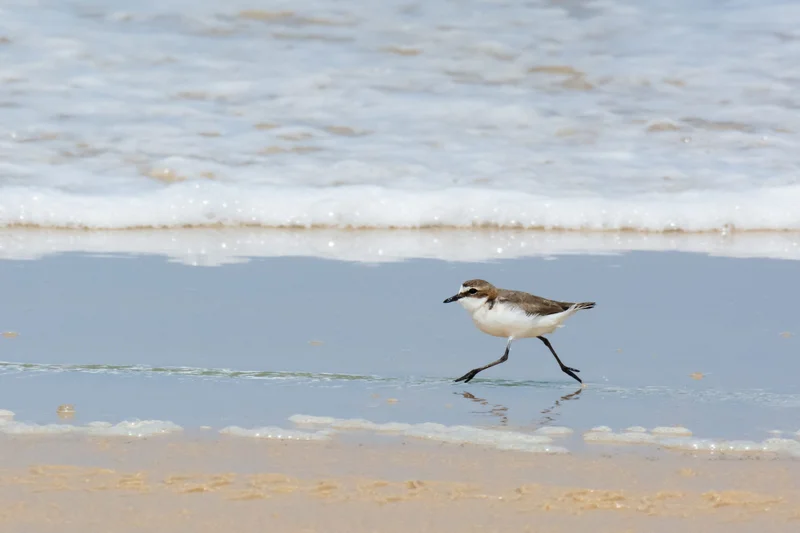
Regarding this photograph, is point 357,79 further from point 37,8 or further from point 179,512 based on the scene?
point 179,512

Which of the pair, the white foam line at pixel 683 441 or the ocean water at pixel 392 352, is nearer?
the white foam line at pixel 683 441

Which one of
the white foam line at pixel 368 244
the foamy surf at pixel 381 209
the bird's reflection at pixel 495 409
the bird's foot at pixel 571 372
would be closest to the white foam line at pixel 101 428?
the bird's reflection at pixel 495 409

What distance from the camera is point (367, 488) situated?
3.21 meters

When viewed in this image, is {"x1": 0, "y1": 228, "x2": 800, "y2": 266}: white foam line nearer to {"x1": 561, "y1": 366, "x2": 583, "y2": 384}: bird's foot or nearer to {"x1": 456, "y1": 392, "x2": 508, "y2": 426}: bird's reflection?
{"x1": 561, "y1": 366, "x2": 583, "y2": 384}: bird's foot

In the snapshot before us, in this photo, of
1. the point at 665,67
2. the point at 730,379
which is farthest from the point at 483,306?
the point at 665,67

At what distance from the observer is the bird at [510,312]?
4809 millimetres

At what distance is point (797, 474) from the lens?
339 cm

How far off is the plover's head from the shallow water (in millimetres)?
253

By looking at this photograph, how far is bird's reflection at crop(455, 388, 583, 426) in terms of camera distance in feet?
13.3

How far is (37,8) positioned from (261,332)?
27.6 ft

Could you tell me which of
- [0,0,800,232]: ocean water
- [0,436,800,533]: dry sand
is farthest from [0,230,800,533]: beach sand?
[0,0,800,232]: ocean water

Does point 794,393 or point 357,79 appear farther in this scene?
point 357,79

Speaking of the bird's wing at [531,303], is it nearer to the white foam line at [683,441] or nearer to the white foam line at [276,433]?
the white foam line at [683,441]

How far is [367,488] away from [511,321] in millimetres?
A: 1718
